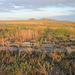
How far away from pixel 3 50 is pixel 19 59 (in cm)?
117

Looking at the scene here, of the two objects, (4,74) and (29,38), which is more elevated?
(29,38)

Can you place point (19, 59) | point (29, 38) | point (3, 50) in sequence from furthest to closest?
point (29, 38) < point (3, 50) < point (19, 59)

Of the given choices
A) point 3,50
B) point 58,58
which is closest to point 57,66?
point 58,58

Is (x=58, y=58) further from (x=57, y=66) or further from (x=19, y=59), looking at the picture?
(x=19, y=59)

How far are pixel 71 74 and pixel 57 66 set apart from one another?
1.82ft

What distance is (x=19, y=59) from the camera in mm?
3295

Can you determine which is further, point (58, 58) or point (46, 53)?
point (46, 53)

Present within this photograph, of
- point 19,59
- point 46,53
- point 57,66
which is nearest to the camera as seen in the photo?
point 57,66

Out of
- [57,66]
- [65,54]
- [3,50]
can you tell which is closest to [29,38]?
[3,50]

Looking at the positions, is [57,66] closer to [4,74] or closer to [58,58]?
[58,58]

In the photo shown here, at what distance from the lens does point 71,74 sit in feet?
8.23

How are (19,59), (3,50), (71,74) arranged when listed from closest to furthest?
(71,74), (19,59), (3,50)

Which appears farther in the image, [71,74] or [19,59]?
[19,59]

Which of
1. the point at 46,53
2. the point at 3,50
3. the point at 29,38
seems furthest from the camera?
the point at 29,38
